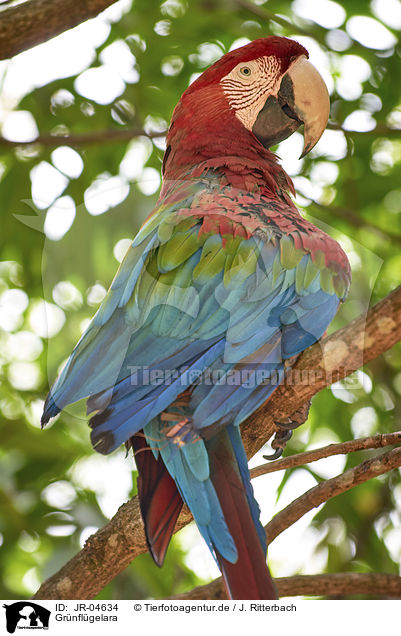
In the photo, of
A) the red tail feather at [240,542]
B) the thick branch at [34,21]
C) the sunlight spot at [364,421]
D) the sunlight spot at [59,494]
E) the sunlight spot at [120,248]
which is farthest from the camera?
the sunlight spot at [59,494]

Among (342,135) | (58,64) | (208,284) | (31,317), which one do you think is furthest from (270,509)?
(58,64)

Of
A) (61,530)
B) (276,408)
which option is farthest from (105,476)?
(276,408)

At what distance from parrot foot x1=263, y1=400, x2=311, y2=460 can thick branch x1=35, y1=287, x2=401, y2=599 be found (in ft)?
0.06

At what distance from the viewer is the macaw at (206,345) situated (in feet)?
2.21

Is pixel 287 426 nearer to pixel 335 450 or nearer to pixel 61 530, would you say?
pixel 335 450

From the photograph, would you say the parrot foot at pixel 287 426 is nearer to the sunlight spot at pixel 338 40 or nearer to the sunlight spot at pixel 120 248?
the sunlight spot at pixel 120 248

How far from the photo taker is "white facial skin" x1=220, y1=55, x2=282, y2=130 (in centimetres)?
108

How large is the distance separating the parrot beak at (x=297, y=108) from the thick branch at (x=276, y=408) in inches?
19.1

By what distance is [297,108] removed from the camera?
1.09 metres

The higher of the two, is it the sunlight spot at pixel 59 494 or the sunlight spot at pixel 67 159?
the sunlight spot at pixel 67 159

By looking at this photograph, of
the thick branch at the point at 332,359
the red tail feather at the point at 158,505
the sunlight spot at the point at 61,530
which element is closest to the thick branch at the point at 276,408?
the thick branch at the point at 332,359

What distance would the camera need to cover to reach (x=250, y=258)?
0.79m

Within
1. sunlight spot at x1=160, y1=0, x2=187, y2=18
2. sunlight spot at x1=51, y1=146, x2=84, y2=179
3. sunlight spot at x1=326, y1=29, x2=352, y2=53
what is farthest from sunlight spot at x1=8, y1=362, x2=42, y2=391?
sunlight spot at x1=326, y1=29, x2=352, y2=53

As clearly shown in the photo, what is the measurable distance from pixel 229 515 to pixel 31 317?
0.81m
